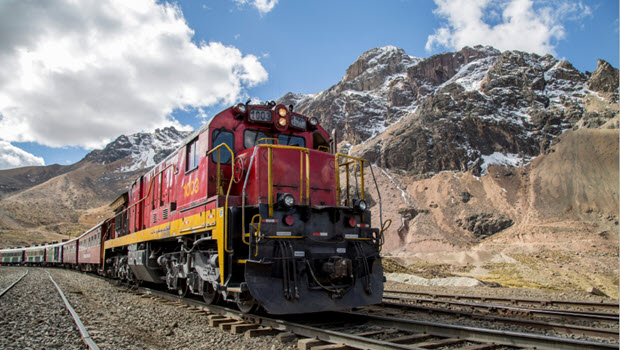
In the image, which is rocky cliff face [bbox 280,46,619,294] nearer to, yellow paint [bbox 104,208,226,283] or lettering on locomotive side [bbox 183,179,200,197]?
yellow paint [bbox 104,208,226,283]

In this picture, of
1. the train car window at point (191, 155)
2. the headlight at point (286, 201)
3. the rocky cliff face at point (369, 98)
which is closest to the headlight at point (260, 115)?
the train car window at point (191, 155)

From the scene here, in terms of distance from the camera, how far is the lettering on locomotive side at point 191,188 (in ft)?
24.4

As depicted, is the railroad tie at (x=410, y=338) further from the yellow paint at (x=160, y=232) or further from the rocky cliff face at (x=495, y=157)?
the rocky cliff face at (x=495, y=157)

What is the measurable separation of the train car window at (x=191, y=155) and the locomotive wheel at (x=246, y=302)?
2.82 metres

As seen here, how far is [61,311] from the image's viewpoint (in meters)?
7.53

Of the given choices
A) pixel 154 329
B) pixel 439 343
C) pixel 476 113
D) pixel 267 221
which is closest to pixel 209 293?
pixel 154 329

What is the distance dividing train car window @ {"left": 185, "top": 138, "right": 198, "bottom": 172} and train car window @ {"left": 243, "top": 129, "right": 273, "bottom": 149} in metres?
1.05

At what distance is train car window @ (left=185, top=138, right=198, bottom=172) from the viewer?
25.4ft

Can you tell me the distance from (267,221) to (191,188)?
2517 mm

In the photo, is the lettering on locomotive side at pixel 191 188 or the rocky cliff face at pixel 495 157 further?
the rocky cliff face at pixel 495 157

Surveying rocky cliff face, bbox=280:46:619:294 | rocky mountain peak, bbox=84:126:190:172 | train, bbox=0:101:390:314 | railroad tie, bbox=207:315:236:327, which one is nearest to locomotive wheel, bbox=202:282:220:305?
train, bbox=0:101:390:314

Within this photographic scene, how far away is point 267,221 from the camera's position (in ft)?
19.3

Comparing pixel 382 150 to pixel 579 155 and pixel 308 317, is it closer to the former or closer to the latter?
pixel 579 155

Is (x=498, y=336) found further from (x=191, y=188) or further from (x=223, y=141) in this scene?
A: (x=191, y=188)
